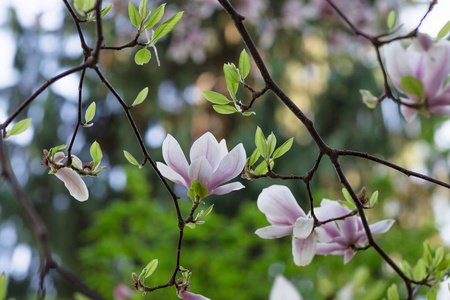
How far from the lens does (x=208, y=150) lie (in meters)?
0.45

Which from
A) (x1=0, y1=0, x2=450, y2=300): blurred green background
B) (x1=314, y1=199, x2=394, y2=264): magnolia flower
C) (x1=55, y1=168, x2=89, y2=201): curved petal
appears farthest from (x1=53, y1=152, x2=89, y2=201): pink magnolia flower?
(x1=0, y1=0, x2=450, y2=300): blurred green background

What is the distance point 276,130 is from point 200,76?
2.60 ft

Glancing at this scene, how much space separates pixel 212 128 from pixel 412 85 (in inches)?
116

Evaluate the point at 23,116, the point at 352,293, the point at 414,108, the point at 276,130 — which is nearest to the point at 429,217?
the point at 276,130

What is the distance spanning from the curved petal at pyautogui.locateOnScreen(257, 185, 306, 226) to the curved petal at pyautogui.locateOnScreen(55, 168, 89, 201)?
16 cm

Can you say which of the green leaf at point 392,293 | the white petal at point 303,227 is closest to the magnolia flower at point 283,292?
the white petal at point 303,227

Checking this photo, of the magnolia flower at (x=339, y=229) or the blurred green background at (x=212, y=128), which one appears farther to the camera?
the blurred green background at (x=212, y=128)

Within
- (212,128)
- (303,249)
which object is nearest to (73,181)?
(303,249)

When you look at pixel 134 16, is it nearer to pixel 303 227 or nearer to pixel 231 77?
pixel 231 77

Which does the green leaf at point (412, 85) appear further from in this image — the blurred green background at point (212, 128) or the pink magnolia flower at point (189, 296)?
the blurred green background at point (212, 128)

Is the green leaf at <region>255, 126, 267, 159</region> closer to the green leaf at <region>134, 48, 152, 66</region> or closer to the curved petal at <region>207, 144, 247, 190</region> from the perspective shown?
the curved petal at <region>207, 144, 247, 190</region>

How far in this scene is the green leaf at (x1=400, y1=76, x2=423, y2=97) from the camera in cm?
39

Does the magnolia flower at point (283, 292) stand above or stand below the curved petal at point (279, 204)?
below

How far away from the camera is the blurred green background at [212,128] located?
76.0 inches
